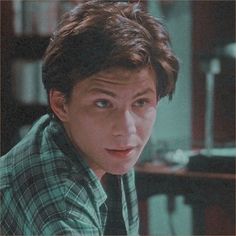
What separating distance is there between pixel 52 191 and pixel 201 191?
0.40 metres

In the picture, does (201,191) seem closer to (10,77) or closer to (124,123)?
(124,123)

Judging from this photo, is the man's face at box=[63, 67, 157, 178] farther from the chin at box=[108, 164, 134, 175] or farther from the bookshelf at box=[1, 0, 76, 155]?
the bookshelf at box=[1, 0, 76, 155]

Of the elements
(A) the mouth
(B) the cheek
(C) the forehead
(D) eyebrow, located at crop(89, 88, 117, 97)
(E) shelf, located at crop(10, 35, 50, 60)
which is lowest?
(A) the mouth

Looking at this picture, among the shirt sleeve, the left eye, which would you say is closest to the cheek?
A: the left eye

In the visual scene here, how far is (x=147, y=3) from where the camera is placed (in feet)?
3.99

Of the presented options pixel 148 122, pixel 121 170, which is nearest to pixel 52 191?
pixel 121 170

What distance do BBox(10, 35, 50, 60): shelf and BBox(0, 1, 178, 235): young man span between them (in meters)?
0.03

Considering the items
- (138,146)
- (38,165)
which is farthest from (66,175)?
(138,146)

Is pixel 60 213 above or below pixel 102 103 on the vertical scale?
below

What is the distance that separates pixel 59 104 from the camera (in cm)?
119

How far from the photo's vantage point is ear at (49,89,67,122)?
3.89 feet

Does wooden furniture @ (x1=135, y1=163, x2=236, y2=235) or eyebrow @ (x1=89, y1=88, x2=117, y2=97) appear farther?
wooden furniture @ (x1=135, y1=163, x2=236, y2=235)

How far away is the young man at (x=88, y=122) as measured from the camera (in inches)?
45.4

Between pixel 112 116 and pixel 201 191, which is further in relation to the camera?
pixel 201 191
